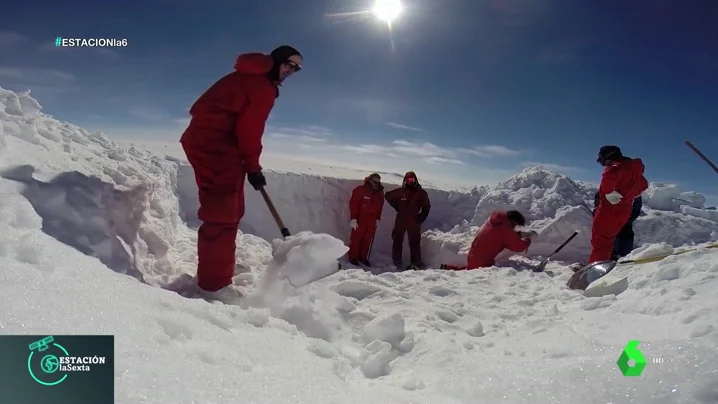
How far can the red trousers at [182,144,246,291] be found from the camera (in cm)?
341

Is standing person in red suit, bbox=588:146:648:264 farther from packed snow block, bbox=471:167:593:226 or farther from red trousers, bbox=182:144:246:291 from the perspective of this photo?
red trousers, bbox=182:144:246:291

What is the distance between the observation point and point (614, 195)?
5.29 meters

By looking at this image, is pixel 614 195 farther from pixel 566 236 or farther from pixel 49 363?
pixel 49 363

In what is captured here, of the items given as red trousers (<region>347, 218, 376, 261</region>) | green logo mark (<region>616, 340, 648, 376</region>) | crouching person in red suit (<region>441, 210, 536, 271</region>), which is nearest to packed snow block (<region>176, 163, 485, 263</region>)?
red trousers (<region>347, 218, 376, 261</region>)

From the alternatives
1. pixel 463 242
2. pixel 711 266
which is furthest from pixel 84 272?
pixel 463 242

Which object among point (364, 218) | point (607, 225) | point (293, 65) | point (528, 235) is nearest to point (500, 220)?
point (528, 235)

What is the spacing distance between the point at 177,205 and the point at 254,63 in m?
3.66

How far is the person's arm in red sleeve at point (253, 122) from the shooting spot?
11.1ft

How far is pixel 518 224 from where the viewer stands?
6.39m

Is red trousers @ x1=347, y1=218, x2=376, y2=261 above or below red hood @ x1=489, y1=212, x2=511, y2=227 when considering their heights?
below

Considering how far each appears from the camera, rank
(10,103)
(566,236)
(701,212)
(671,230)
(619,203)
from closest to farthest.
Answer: (10,103), (619,203), (566,236), (671,230), (701,212)

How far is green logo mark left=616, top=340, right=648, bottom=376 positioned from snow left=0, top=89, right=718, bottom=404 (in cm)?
3

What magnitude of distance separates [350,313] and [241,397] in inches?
59.9

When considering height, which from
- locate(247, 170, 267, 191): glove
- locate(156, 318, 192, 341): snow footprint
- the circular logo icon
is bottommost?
the circular logo icon
